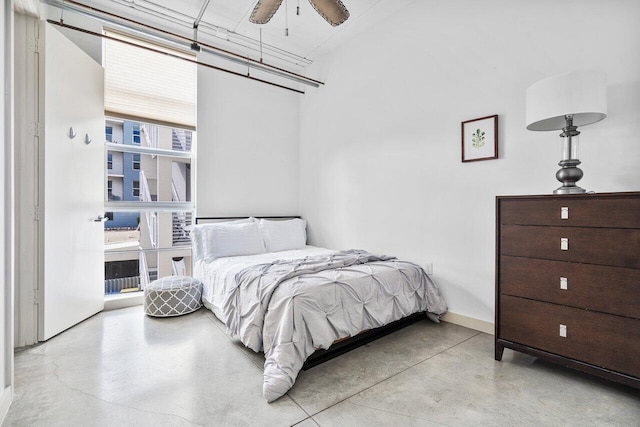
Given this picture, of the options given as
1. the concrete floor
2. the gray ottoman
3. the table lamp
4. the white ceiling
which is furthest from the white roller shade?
the table lamp

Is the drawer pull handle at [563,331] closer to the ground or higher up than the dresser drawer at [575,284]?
closer to the ground

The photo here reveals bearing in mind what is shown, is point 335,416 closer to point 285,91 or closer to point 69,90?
point 69,90

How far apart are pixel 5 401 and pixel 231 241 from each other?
2130 mm

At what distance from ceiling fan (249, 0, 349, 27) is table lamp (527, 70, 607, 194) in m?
1.46

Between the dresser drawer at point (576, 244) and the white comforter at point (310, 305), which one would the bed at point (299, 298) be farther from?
the dresser drawer at point (576, 244)

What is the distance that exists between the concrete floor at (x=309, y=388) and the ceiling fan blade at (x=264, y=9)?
2.65 meters

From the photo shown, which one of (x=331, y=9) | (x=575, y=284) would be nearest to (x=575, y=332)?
(x=575, y=284)

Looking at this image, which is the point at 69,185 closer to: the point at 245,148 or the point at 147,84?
the point at 147,84

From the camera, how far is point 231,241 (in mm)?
3561

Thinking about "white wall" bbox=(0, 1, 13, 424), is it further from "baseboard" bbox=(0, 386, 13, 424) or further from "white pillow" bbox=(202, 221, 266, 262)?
"white pillow" bbox=(202, 221, 266, 262)

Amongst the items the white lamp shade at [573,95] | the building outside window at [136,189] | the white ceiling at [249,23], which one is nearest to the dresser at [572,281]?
the white lamp shade at [573,95]

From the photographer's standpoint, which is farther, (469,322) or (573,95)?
(469,322)

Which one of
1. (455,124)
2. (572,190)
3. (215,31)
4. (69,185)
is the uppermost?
(215,31)

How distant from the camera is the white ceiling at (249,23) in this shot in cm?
332
